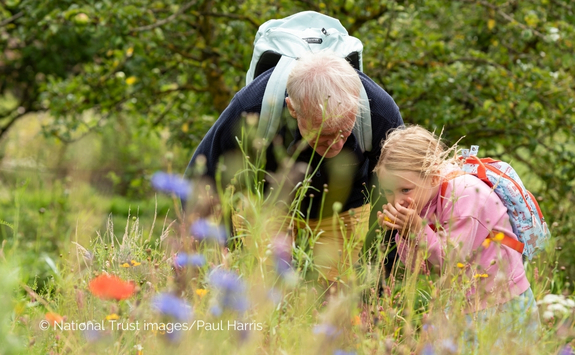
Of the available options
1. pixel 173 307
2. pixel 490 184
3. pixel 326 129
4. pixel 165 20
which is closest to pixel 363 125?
pixel 326 129

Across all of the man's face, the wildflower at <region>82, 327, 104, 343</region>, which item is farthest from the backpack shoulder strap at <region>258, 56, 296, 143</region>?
the wildflower at <region>82, 327, 104, 343</region>

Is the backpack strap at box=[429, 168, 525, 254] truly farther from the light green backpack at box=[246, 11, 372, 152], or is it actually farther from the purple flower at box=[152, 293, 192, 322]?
the purple flower at box=[152, 293, 192, 322]

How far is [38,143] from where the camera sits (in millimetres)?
8430

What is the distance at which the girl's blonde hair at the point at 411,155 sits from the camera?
224 cm

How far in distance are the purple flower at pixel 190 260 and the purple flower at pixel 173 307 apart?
0.32 ft

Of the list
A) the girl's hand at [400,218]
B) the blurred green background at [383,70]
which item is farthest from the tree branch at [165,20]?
the girl's hand at [400,218]

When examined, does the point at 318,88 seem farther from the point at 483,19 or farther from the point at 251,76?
the point at 483,19

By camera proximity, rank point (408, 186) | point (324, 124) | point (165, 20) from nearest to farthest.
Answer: point (324, 124)
point (408, 186)
point (165, 20)

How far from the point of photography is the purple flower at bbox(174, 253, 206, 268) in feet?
4.87

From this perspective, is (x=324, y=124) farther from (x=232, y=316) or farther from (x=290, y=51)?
(x=232, y=316)

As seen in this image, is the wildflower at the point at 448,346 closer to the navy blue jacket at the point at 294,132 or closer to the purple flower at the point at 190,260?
the purple flower at the point at 190,260

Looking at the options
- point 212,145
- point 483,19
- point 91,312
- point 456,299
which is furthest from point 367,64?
point 91,312

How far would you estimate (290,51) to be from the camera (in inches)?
99.7

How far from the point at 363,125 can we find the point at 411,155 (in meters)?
0.24
